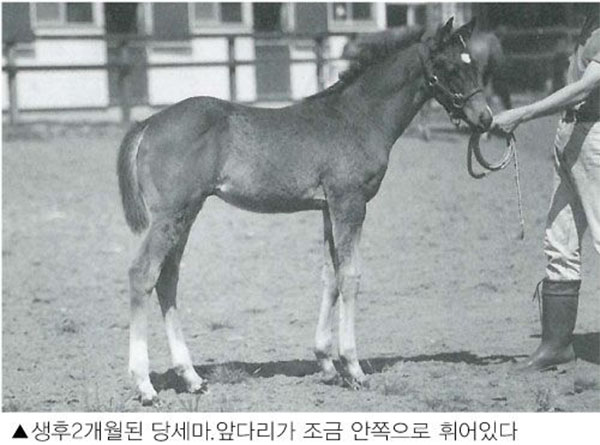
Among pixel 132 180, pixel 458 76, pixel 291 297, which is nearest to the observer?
pixel 132 180

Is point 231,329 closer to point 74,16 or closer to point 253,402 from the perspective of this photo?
point 253,402

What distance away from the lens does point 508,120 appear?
5.34 metres

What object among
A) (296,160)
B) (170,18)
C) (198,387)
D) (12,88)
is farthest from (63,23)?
(198,387)

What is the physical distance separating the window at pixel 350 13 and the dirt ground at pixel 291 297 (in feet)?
25.2

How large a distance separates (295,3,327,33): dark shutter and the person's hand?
604 inches

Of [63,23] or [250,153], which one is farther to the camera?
[63,23]

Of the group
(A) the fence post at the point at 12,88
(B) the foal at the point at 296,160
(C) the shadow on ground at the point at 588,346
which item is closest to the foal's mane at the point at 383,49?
(B) the foal at the point at 296,160

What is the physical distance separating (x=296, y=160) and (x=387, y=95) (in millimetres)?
611

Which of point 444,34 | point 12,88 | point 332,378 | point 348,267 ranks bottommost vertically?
point 332,378

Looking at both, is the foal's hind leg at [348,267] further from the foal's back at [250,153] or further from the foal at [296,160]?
the foal's back at [250,153]

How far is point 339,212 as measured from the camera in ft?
17.4

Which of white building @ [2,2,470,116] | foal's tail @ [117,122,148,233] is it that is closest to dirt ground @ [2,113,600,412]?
foal's tail @ [117,122,148,233]

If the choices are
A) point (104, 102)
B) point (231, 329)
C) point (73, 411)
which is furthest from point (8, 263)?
point (104, 102)

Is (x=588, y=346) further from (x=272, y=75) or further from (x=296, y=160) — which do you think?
(x=272, y=75)
